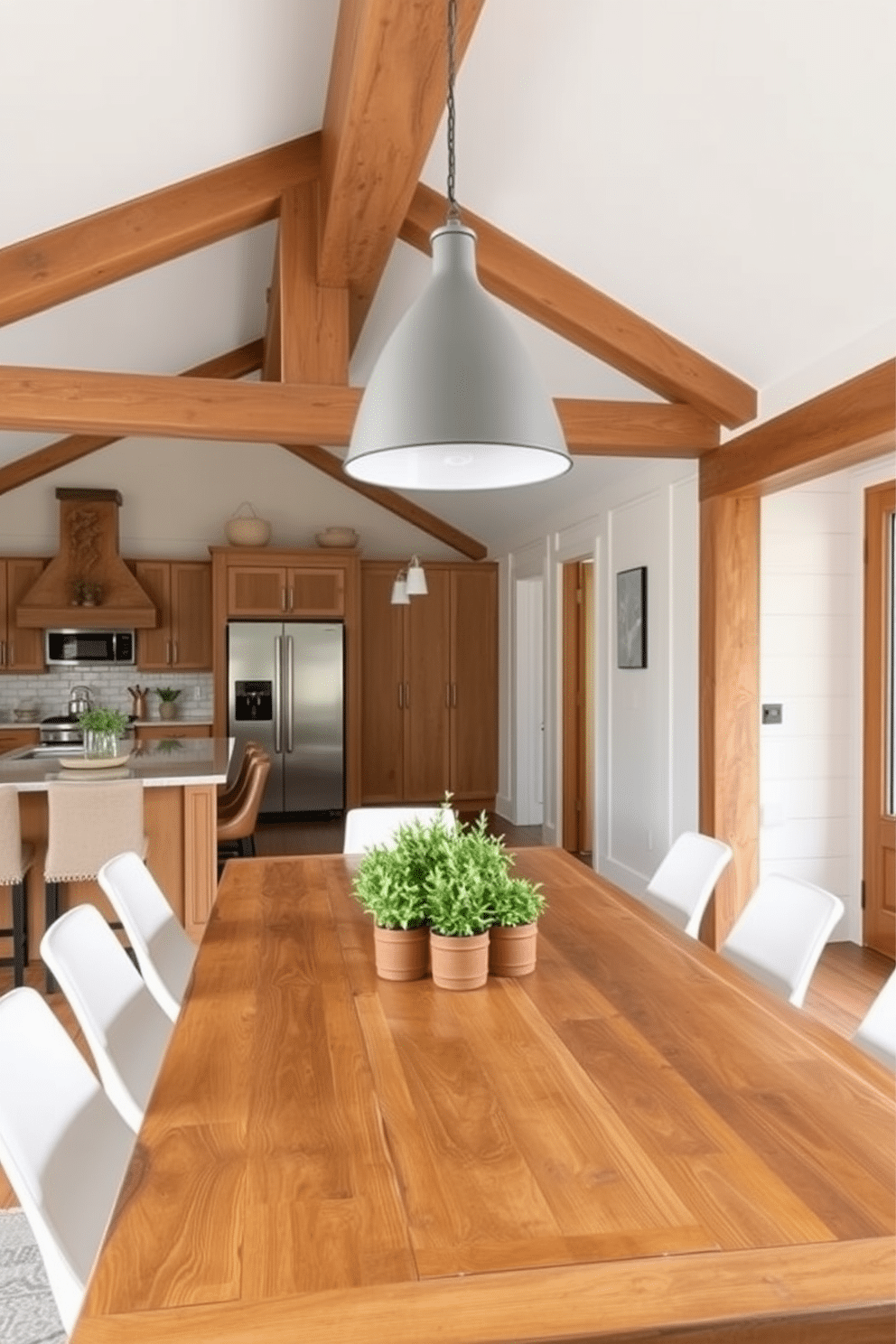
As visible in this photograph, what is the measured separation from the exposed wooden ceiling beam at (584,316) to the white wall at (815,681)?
724 mm

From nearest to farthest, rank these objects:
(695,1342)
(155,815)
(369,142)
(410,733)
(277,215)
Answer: (695,1342), (369,142), (277,215), (155,815), (410,733)

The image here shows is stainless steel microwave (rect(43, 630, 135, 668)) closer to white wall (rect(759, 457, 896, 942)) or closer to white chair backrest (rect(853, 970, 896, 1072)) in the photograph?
white wall (rect(759, 457, 896, 942))

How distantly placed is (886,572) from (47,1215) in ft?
14.0

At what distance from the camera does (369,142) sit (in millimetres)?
2787

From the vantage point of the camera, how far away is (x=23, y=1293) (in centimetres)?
199

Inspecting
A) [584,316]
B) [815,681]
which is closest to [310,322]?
[584,316]

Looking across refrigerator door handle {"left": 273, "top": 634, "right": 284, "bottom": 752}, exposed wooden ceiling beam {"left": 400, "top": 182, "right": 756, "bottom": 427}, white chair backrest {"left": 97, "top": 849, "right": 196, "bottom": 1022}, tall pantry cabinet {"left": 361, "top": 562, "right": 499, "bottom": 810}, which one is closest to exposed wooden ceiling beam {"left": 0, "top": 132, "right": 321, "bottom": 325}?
exposed wooden ceiling beam {"left": 400, "top": 182, "right": 756, "bottom": 427}

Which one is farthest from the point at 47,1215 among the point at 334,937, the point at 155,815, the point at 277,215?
the point at 277,215

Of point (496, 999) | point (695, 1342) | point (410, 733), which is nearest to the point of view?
point (695, 1342)

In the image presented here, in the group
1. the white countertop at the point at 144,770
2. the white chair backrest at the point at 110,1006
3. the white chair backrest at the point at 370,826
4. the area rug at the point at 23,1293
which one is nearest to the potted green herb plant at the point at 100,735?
the white countertop at the point at 144,770

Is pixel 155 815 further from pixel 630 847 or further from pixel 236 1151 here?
pixel 236 1151

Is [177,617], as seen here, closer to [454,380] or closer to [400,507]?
[400,507]

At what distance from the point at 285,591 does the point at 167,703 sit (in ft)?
4.51

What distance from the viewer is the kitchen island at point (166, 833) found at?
13.6 feet
